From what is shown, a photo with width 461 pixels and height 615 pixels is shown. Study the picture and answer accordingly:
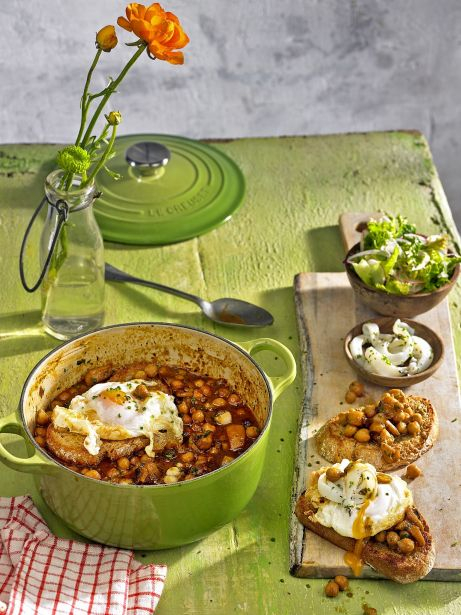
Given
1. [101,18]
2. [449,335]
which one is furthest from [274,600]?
[101,18]

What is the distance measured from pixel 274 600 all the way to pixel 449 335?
920mm

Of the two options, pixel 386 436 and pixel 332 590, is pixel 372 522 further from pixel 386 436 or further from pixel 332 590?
pixel 386 436

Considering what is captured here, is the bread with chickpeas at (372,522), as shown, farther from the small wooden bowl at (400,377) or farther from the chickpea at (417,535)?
the small wooden bowl at (400,377)

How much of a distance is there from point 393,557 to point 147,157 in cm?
151

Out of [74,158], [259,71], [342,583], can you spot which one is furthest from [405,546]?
[259,71]

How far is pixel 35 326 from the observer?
7.76 ft

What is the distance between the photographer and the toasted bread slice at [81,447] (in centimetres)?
182

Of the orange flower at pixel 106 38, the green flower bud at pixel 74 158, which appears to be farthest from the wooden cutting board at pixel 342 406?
the orange flower at pixel 106 38

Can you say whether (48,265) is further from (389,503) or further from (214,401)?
(389,503)

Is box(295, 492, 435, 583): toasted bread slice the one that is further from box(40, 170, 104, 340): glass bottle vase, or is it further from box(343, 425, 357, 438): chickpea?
box(40, 170, 104, 340): glass bottle vase

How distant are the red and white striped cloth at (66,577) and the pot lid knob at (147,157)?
4.21ft

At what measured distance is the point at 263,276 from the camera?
8.43ft

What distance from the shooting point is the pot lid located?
8.81ft

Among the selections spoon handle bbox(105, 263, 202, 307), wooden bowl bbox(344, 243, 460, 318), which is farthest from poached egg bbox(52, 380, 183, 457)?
wooden bowl bbox(344, 243, 460, 318)
